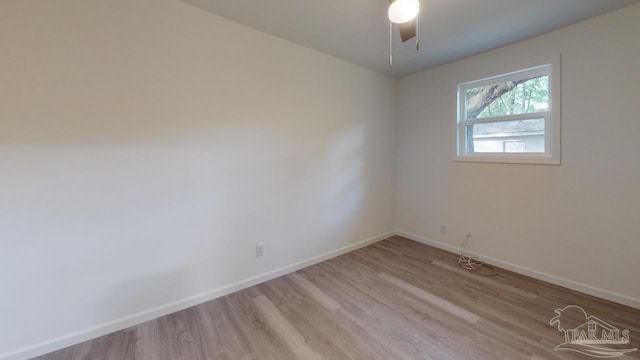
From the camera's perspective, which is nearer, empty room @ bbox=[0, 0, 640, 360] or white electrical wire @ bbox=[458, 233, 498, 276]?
empty room @ bbox=[0, 0, 640, 360]

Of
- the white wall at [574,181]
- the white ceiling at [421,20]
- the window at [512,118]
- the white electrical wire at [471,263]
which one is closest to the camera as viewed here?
the white ceiling at [421,20]

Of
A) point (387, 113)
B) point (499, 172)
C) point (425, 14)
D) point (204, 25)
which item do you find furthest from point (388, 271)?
point (204, 25)

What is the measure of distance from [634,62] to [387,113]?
233 cm

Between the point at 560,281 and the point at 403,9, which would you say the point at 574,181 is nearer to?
the point at 560,281

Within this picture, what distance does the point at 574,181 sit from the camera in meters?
2.37

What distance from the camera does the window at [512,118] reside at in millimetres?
2496

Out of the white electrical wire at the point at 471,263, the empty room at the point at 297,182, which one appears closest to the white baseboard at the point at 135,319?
the empty room at the point at 297,182

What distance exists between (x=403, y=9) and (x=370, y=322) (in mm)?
2129

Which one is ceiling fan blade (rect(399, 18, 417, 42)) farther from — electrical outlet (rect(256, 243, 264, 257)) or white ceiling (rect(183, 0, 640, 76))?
electrical outlet (rect(256, 243, 264, 257))

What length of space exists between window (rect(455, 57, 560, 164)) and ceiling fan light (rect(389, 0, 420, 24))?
2052mm

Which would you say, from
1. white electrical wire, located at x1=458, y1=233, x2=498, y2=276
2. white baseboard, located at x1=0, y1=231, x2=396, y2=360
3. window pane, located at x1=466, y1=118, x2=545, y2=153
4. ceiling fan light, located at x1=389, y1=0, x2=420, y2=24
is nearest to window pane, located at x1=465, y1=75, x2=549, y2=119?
window pane, located at x1=466, y1=118, x2=545, y2=153

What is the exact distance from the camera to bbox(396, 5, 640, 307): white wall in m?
2.11

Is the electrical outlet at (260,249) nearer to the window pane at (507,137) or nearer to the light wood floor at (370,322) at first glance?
the light wood floor at (370,322)

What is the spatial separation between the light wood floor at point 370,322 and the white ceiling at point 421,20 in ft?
8.10
